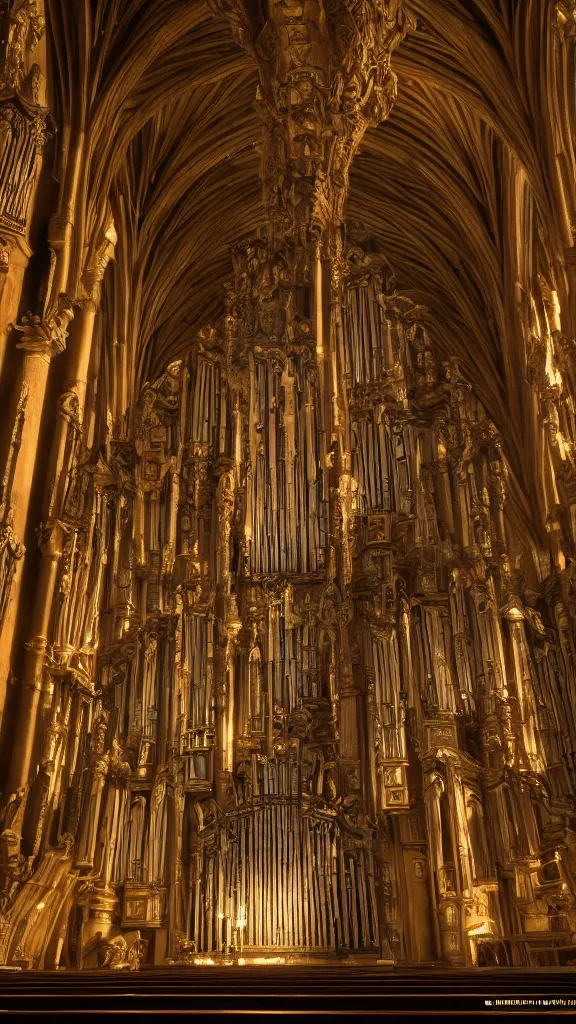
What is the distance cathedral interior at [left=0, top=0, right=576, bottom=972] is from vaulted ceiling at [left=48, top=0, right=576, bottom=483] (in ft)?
0.23

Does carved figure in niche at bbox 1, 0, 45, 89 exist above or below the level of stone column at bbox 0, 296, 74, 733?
above

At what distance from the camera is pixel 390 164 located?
17781 millimetres

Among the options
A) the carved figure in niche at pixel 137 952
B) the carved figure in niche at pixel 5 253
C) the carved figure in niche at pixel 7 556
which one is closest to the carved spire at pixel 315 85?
the carved figure in niche at pixel 5 253

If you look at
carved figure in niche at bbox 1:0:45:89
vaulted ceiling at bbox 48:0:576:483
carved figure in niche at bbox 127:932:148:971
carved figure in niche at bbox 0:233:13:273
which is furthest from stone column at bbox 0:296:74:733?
carved figure in niche at bbox 127:932:148:971

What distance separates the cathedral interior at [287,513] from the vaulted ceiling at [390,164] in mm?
69

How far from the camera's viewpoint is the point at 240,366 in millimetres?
15281

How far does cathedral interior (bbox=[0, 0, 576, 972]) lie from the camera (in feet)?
33.3

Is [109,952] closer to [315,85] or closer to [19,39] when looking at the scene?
[19,39]

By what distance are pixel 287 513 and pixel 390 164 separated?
8.24 m

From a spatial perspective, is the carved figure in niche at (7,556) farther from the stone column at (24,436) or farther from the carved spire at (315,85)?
the carved spire at (315,85)

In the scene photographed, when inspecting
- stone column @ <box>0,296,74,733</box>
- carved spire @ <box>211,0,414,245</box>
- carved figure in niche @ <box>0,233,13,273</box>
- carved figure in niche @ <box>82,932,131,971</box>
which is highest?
carved spire @ <box>211,0,414,245</box>

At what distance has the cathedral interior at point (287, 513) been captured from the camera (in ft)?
33.3

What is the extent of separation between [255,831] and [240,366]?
726 cm

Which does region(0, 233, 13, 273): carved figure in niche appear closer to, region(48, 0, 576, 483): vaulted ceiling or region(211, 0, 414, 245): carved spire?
region(48, 0, 576, 483): vaulted ceiling
